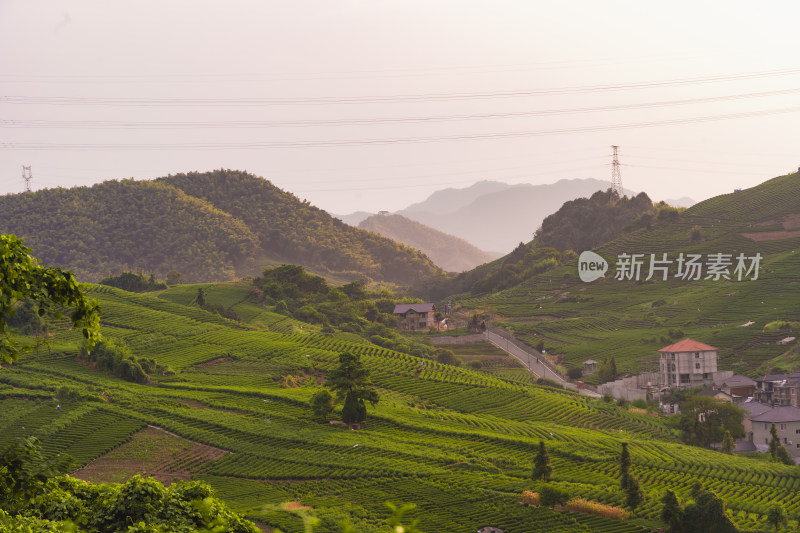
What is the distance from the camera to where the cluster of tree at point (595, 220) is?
137 metres

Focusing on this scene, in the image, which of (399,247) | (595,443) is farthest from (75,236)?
(595,443)

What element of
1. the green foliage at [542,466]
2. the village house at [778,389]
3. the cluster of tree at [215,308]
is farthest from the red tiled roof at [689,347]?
the cluster of tree at [215,308]

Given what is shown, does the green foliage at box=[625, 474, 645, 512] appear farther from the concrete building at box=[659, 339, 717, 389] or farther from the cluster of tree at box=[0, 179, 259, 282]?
the cluster of tree at box=[0, 179, 259, 282]

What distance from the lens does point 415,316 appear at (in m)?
104

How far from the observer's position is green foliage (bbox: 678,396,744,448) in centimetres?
5819

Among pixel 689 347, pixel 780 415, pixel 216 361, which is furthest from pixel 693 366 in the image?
pixel 216 361

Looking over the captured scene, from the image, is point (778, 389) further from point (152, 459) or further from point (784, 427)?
point (152, 459)

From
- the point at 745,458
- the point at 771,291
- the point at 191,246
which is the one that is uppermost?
the point at 191,246

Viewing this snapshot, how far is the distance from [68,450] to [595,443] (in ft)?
105

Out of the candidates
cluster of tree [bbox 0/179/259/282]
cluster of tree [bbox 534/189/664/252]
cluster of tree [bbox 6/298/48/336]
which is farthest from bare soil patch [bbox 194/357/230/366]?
cluster of tree [bbox 534/189/664/252]

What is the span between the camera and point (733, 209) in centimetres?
12338

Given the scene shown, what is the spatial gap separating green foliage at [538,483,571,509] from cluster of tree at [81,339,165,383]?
32.8m

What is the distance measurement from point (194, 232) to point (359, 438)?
115655mm

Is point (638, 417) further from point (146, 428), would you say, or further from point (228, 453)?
point (146, 428)
